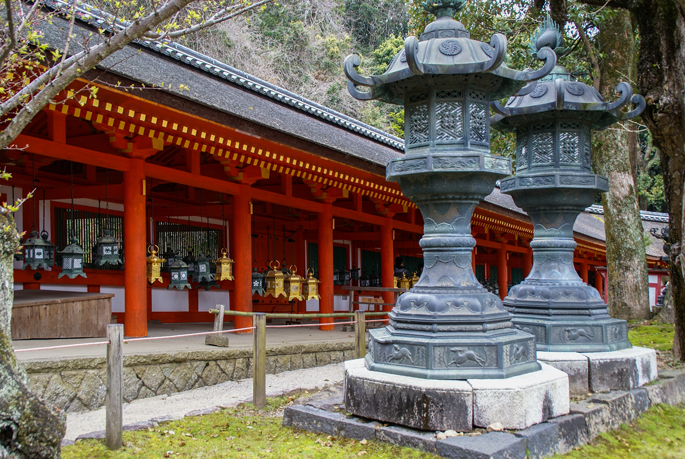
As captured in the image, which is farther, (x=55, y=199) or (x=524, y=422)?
(x=55, y=199)

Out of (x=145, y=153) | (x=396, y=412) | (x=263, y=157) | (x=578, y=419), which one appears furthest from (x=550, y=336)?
(x=145, y=153)

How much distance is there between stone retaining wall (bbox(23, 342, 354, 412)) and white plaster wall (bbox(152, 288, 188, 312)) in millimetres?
3476

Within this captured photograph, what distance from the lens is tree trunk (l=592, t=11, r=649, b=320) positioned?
11.4 m

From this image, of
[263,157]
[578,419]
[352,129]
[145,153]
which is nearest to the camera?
[578,419]

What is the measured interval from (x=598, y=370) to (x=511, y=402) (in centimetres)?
167

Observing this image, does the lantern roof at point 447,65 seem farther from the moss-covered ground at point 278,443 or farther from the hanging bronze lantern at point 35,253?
the hanging bronze lantern at point 35,253

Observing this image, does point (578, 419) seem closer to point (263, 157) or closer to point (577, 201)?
point (577, 201)

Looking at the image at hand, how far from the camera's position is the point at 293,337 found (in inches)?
353

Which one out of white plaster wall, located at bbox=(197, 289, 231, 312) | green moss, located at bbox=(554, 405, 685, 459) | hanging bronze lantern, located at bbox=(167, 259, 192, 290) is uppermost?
hanging bronze lantern, located at bbox=(167, 259, 192, 290)

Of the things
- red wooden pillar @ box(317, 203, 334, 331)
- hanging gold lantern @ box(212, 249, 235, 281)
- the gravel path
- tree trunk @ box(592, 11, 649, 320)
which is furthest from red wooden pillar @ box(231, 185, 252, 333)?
tree trunk @ box(592, 11, 649, 320)

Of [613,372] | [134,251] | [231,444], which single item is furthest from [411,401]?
[134,251]

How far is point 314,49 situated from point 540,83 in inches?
850

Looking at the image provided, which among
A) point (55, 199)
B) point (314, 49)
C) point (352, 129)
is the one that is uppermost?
point (314, 49)

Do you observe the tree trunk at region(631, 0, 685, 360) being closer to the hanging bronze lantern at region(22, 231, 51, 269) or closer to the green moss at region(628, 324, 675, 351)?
the green moss at region(628, 324, 675, 351)
